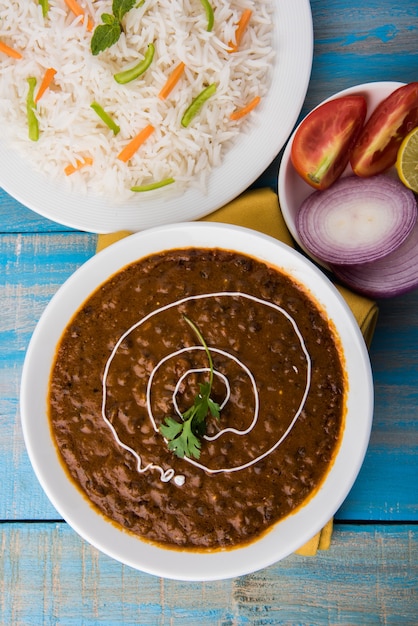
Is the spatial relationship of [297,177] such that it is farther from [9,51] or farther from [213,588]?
[213,588]

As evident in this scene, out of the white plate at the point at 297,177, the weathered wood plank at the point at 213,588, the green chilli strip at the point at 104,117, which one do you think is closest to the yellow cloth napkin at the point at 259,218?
the white plate at the point at 297,177

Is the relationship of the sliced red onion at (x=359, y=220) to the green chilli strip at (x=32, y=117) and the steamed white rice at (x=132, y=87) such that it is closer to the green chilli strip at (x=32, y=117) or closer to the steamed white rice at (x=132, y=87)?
the steamed white rice at (x=132, y=87)

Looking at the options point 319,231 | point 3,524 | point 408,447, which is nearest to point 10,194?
point 319,231

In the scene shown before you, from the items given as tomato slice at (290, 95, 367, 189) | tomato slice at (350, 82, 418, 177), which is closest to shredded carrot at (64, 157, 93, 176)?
tomato slice at (290, 95, 367, 189)

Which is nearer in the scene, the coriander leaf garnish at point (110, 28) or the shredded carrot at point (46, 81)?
the coriander leaf garnish at point (110, 28)

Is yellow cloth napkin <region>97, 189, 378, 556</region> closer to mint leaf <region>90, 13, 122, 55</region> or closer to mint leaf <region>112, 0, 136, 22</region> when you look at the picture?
mint leaf <region>90, 13, 122, 55</region>

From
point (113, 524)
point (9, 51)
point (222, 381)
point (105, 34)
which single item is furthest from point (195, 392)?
Answer: point (9, 51)
